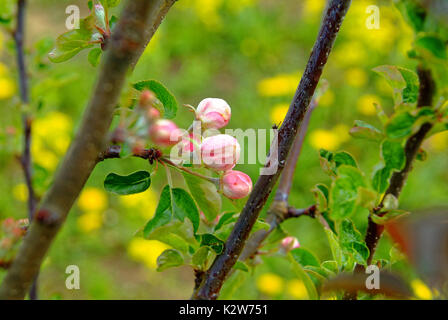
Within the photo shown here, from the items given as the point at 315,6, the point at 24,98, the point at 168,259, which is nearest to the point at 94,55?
the point at 168,259

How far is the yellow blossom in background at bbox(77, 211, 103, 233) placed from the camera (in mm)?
2439

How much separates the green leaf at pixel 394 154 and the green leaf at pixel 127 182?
0.88 ft

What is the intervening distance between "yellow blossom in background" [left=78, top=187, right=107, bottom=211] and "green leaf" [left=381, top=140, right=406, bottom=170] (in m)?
2.17

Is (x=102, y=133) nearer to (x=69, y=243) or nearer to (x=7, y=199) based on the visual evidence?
(x=69, y=243)

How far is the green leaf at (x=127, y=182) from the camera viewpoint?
59cm

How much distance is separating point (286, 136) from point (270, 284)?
1.75 m

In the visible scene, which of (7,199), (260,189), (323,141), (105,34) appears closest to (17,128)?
(105,34)

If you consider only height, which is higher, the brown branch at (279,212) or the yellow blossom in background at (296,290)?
the brown branch at (279,212)

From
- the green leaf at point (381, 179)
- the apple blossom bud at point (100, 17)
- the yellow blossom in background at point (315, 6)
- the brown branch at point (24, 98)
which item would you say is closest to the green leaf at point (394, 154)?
the green leaf at point (381, 179)

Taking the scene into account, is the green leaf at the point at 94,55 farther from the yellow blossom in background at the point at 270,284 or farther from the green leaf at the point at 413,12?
the yellow blossom in background at the point at 270,284

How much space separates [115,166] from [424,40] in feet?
8.14

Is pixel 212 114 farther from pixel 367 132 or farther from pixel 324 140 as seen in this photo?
pixel 324 140

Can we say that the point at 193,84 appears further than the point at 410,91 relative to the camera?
Yes

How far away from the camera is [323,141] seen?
269cm
